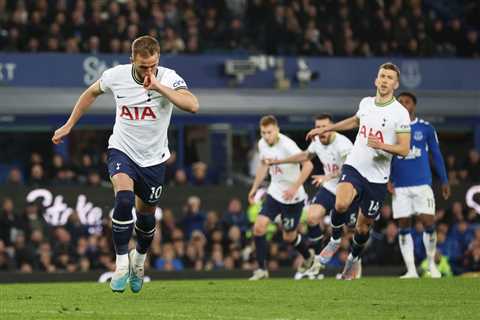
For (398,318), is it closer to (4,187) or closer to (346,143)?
(346,143)

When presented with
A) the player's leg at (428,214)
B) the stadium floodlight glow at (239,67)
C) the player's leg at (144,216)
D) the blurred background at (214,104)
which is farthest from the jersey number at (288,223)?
the stadium floodlight glow at (239,67)

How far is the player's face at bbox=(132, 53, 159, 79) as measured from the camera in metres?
11.9

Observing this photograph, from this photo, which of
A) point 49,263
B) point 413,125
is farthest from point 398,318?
point 49,263

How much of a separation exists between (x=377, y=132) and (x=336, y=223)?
5.82 feet

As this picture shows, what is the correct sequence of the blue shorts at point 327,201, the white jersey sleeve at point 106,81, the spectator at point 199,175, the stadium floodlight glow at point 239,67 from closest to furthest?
the white jersey sleeve at point 106,81, the blue shorts at point 327,201, the spectator at point 199,175, the stadium floodlight glow at point 239,67

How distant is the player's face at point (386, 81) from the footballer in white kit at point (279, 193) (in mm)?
3660

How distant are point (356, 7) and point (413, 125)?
15425mm

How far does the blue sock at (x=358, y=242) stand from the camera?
16359mm

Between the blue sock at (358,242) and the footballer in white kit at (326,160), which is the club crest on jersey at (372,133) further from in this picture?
the footballer in white kit at (326,160)

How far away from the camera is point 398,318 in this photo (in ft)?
36.2

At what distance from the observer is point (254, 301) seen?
12.7 m

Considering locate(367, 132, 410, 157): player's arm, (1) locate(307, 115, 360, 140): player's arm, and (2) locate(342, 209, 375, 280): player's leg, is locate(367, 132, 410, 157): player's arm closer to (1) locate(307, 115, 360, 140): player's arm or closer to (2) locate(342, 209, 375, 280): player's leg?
(1) locate(307, 115, 360, 140): player's arm

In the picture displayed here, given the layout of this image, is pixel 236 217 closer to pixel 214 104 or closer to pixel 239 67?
pixel 214 104

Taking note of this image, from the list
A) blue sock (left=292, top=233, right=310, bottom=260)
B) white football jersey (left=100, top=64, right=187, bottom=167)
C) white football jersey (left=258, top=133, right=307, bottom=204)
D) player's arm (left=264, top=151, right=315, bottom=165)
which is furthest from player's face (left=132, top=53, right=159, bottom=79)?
blue sock (left=292, top=233, right=310, bottom=260)
